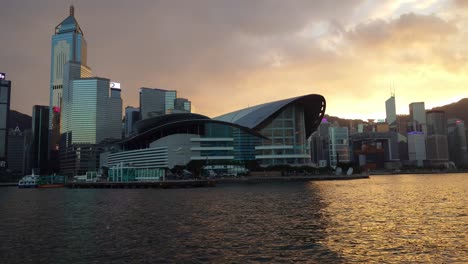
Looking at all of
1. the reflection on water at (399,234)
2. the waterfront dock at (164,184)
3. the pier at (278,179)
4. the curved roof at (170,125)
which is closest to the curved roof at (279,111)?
the curved roof at (170,125)

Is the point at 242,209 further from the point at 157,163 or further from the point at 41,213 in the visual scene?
the point at 157,163

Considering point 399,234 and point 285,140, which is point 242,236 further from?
point 285,140

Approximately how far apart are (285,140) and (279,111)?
11.9m

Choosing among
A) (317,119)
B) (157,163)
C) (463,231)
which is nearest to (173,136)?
(157,163)

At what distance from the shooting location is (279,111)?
16738 centimetres

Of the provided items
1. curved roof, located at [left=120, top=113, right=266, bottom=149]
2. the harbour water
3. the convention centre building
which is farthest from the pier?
the harbour water

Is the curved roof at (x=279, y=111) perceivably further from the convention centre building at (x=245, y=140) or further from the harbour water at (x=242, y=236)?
the harbour water at (x=242, y=236)

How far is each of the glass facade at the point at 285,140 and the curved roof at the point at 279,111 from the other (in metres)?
3.21

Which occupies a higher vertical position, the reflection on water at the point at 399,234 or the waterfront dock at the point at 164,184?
the waterfront dock at the point at 164,184

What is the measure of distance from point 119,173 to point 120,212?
99.5 m

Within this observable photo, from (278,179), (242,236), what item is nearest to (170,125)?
(278,179)

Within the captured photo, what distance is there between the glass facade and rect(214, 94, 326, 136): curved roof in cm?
321

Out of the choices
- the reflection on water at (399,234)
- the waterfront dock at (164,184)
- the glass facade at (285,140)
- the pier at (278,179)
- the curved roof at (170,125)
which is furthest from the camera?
the curved roof at (170,125)

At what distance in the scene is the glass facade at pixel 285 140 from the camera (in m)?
165
